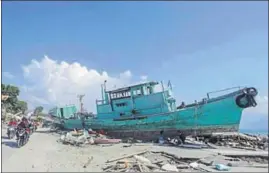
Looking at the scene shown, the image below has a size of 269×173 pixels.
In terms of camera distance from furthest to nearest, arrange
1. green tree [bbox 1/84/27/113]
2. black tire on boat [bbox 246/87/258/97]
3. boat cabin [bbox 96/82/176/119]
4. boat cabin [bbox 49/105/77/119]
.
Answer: green tree [bbox 1/84/27/113] → boat cabin [bbox 49/105/77/119] → boat cabin [bbox 96/82/176/119] → black tire on boat [bbox 246/87/258/97]

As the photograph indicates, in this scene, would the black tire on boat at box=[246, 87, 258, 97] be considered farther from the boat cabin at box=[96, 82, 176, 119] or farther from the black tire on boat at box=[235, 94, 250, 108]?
the boat cabin at box=[96, 82, 176, 119]

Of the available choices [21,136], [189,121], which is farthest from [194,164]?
[189,121]

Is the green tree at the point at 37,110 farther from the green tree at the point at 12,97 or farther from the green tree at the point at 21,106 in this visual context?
the green tree at the point at 12,97

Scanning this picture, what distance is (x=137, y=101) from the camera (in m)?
23.2

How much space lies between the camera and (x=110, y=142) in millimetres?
18734

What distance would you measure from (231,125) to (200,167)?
386 inches

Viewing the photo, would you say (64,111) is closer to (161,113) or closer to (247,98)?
(161,113)

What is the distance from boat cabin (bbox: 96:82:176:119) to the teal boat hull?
61cm

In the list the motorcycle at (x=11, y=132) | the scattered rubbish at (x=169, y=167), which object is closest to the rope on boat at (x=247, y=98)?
the scattered rubbish at (x=169, y=167)

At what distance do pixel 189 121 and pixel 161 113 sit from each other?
2377 mm

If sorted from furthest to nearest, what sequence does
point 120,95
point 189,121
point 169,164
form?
point 120,95 < point 189,121 < point 169,164

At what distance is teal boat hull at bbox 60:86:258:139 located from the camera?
62.4ft

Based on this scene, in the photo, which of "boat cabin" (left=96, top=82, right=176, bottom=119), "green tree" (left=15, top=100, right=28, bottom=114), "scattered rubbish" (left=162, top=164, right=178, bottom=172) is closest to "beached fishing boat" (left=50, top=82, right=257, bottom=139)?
"boat cabin" (left=96, top=82, right=176, bottom=119)

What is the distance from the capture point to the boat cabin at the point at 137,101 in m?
22.3
